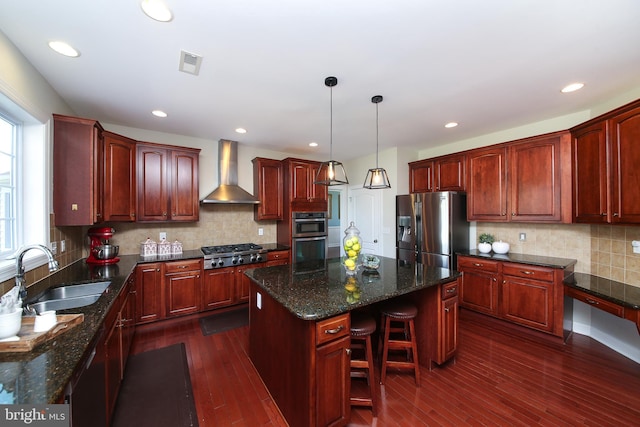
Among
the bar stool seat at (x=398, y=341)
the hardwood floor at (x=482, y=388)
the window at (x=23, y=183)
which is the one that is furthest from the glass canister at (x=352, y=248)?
the window at (x=23, y=183)

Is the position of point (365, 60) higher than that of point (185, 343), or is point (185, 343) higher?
point (365, 60)

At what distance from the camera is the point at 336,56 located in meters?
1.84

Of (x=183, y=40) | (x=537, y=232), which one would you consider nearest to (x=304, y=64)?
(x=183, y=40)

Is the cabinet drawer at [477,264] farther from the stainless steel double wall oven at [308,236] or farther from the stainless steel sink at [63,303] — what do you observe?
the stainless steel sink at [63,303]

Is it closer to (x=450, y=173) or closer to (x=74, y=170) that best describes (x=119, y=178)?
(x=74, y=170)

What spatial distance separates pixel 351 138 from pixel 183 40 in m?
2.64

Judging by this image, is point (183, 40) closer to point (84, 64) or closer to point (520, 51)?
point (84, 64)

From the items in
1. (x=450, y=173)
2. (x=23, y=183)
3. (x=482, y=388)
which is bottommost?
(x=482, y=388)

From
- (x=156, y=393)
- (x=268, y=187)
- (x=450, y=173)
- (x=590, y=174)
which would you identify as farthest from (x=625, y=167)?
(x=156, y=393)

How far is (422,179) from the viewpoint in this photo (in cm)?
431

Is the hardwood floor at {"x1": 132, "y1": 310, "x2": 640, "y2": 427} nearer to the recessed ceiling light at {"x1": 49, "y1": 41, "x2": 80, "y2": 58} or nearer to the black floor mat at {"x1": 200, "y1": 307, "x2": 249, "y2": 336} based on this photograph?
the black floor mat at {"x1": 200, "y1": 307, "x2": 249, "y2": 336}

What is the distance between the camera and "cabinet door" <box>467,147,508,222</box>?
131 inches

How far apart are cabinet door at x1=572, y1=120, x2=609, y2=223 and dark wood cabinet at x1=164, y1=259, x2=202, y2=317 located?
448 cm

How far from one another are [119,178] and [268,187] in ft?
6.47
